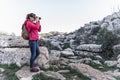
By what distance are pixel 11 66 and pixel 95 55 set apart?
24.2 ft

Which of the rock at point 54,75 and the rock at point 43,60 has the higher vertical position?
the rock at point 43,60

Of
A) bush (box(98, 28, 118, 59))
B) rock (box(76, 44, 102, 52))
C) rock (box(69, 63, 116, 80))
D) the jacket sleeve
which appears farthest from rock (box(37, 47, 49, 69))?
rock (box(76, 44, 102, 52))

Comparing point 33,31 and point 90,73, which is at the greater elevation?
point 33,31

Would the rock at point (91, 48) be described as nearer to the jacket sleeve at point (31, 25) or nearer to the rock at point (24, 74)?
the rock at point (24, 74)

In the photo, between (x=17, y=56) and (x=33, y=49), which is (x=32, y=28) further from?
(x=17, y=56)

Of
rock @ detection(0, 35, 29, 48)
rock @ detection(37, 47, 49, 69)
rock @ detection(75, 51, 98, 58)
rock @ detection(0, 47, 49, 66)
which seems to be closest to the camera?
rock @ detection(37, 47, 49, 69)

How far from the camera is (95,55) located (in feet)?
66.3

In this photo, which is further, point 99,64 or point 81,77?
point 99,64

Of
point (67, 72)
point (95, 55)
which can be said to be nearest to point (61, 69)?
point (67, 72)

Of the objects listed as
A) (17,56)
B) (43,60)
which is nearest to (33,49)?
(43,60)

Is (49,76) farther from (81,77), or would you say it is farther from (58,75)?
(81,77)

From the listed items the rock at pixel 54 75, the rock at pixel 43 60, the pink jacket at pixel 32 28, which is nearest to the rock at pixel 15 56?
the rock at pixel 43 60

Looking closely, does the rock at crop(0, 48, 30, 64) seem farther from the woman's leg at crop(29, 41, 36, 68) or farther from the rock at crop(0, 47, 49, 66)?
the woman's leg at crop(29, 41, 36, 68)

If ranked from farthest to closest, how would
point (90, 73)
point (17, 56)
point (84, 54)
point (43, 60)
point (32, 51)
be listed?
point (84, 54), point (17, 56), point (43, 60), point (90, 73), point (32, 51)
